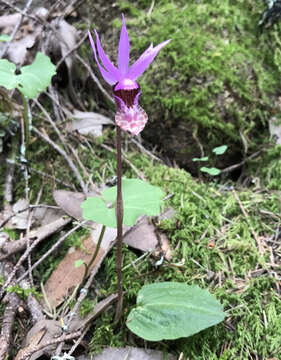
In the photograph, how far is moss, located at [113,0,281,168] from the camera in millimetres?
2662

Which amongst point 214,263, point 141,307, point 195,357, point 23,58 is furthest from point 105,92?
point 195,357

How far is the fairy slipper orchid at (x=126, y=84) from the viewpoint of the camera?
1280mm

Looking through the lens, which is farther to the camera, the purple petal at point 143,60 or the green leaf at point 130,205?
the green leaf at point 130,205

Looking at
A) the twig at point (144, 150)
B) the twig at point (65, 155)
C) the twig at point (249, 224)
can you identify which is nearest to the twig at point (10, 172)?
the twig at point (65, 155)

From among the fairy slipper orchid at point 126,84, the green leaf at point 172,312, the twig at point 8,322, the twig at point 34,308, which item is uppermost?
the fairy slipper orchid at point 126,84

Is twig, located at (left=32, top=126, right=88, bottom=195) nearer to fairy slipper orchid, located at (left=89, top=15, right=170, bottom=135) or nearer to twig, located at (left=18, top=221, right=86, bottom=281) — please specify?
twig, located at (left=18, top=221, right=86, bottom=281)

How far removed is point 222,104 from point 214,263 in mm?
1275

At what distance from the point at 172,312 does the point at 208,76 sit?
5.81 feet

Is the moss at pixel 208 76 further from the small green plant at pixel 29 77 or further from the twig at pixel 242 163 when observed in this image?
the small green plant at pixel 29 77

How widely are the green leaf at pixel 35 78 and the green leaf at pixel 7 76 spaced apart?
0.04m

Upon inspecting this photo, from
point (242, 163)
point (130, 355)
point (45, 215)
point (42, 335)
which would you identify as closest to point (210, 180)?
point (242, 163)

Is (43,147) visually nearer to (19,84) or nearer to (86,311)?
(19,84)

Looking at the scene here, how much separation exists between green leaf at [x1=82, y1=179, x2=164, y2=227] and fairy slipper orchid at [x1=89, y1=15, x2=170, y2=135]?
0.35 meters

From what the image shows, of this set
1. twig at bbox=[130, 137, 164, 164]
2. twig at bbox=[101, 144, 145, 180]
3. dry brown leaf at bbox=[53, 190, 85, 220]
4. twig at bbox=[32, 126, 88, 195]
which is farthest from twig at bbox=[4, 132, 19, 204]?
twig at bbox=[130, 137, 164, 164]
